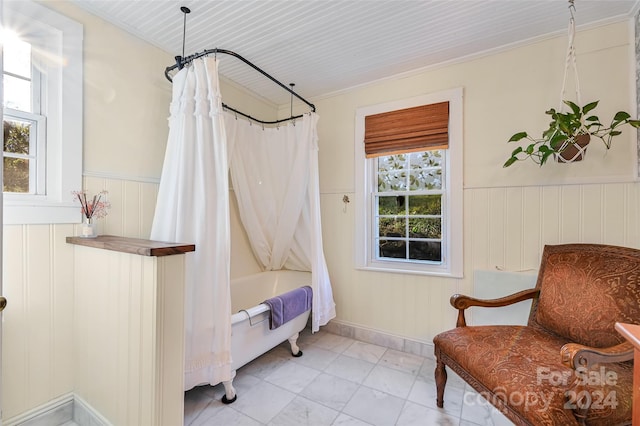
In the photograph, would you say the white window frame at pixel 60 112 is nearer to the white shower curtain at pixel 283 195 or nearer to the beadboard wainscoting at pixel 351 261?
the beadboard wainscoting at pixel 351 261

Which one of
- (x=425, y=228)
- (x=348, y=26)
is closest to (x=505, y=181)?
(x=425, y=228)

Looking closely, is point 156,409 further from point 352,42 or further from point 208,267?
point 352,42

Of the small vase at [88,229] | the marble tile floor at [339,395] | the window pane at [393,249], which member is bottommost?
the marble tile floor at [339,395]

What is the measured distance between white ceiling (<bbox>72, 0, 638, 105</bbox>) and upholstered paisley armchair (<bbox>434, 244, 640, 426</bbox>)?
152cm

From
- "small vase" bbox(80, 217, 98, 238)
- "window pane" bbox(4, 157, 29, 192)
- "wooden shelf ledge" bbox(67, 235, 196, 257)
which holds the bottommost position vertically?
"wooden shelf ledge" bbox(67, 235, 196, 257)

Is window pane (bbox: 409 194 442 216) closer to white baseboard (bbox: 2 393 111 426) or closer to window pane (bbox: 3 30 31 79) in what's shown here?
white baseboard (bbox: 2 393 111 426)

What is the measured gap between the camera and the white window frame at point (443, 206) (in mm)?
2303

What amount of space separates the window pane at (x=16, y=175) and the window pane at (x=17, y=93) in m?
0.30

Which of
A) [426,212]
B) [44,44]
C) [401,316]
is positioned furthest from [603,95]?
[44,44]

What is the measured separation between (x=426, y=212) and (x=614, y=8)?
174cm

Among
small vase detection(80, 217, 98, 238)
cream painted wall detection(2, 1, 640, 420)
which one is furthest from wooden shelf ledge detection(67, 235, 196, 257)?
cream painted wall detection(2, 1, 640, 420)

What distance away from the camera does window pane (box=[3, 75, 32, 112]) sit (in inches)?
60.4

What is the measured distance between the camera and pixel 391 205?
2697mm

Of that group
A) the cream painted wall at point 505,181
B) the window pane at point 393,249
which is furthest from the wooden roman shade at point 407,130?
the window pane at point 393,249
